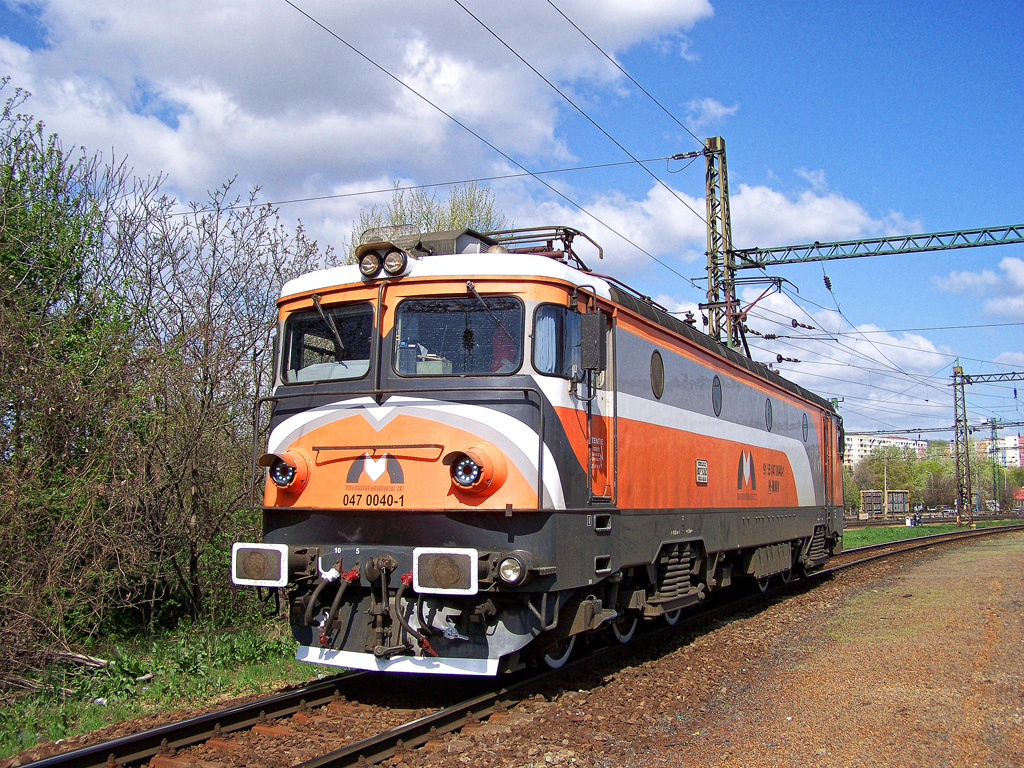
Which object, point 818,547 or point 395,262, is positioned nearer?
point 395,262

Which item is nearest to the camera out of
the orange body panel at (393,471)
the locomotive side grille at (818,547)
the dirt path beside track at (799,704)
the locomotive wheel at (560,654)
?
the dirt path beside track at (799,704)

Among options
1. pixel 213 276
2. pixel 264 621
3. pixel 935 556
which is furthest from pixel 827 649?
pixel 935 556

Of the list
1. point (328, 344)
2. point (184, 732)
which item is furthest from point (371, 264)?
point (184, 732)

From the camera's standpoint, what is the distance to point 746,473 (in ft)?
38.2

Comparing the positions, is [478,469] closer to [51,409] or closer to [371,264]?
[371,264]

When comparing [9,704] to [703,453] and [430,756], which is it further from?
[703,453]

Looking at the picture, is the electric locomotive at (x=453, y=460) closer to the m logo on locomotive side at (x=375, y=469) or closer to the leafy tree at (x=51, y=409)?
the m logo on locomotive side at (x=375, y=469)

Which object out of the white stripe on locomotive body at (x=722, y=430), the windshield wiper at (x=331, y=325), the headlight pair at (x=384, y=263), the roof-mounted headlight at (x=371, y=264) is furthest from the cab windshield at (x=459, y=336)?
the white stripe on locomotive body at (x=722, y=430)

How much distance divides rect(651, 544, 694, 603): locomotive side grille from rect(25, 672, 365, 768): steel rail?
352cm

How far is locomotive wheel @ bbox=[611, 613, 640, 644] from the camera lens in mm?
8979

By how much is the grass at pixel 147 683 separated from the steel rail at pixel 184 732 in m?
0.91

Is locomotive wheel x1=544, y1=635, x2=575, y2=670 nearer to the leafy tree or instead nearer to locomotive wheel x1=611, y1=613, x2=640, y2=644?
locomotive wheel x1=611, y1=613, x2=640, y2=644

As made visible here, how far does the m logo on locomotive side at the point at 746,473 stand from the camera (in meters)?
11.3

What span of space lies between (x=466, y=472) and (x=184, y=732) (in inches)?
104
